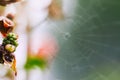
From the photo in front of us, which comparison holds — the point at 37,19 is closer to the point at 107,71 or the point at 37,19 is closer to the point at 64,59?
the point at 64,59

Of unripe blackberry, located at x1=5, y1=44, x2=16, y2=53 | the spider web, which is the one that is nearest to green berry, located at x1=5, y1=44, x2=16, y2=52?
unripe blackberry, located at x1=5, y1=44, x2=16, y2=53

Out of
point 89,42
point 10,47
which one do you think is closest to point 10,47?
point 10,47

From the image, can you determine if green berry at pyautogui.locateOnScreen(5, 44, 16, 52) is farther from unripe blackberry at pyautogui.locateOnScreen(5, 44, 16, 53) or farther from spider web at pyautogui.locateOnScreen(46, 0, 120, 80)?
spider web at pyautogui.locateOnScreen(46, 0, 120, 80)

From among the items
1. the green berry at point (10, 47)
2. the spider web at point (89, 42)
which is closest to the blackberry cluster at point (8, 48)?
the green berry at point (10, 47)

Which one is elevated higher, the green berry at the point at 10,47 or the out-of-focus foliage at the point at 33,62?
the green berry at the point at 10,47

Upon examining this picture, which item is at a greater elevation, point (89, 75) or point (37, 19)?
point (37, 19)

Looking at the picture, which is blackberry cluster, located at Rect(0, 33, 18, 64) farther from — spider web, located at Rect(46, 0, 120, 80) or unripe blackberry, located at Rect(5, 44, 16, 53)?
spider web, located at Rect(46, 0, 120, 80)

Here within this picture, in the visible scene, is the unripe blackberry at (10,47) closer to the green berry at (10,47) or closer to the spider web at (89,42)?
the green berry at (10,47)

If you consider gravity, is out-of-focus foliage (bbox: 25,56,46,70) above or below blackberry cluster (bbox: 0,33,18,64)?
below

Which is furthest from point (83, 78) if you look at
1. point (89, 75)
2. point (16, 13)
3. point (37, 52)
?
point (16, 13)
